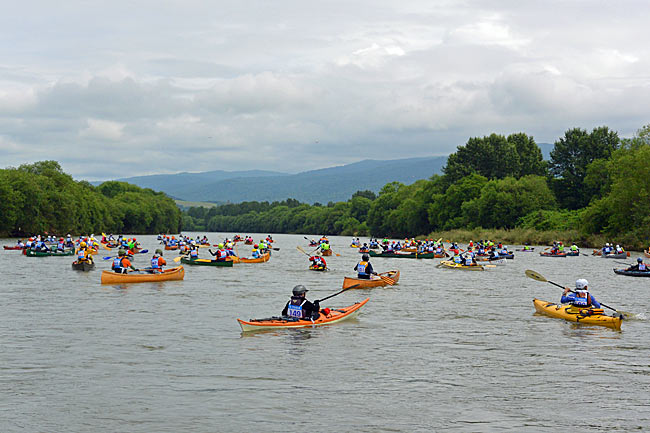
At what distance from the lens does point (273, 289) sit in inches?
1412

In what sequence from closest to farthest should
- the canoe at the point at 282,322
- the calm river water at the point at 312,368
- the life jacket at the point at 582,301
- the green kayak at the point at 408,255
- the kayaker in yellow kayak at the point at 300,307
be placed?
the calm river water at the point at 312,368, the canoe at the point at 282,322, the kayaker in yellow kayak at the point at 300,307, the life jacket at the point at 582,301, the green kayak at the point at 408,255

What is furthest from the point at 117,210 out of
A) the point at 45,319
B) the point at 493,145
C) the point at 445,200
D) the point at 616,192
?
the point at 45,319

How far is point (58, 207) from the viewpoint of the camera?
105875mm

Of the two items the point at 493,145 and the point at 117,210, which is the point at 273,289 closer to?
the point at 493,145

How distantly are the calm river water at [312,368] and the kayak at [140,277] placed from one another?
347 cm

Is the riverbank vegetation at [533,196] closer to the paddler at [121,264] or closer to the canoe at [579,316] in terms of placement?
the canoe at [579,316]

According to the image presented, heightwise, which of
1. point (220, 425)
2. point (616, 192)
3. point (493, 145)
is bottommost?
point (220, 425)

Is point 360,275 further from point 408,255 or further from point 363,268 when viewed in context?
point 408,255

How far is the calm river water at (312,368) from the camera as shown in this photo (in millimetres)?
12812

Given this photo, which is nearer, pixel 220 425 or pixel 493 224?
pixel 220 425

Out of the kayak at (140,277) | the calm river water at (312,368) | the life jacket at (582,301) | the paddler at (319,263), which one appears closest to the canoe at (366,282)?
the calm river water at (312,368)

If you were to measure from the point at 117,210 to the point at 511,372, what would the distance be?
452 feet

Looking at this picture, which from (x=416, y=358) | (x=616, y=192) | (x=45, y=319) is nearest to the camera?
(x=416, y=358)

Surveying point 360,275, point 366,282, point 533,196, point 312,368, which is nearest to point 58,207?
point 533,196
